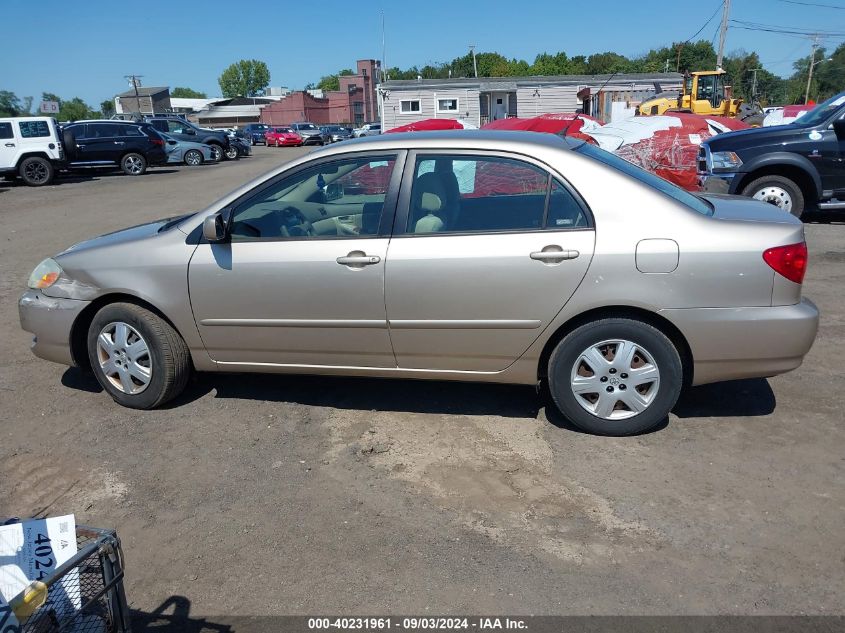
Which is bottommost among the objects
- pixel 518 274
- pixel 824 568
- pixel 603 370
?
pixel 824 568

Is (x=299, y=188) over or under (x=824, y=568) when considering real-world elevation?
over

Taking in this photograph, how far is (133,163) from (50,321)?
22.2 meters

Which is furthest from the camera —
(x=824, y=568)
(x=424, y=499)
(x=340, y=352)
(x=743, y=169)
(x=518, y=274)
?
(x=743, y=169)

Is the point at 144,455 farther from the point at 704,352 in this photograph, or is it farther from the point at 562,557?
the point at 704,352

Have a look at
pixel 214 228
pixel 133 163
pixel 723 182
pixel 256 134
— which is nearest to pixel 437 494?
pixel 214 228

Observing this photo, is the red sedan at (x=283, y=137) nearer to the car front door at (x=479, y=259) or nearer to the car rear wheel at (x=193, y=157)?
the car rear wheel at (x=193, y=157)

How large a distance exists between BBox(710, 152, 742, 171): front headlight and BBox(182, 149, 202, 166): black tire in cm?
2387

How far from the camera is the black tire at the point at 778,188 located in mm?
9695

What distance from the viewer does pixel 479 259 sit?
12.5 ft

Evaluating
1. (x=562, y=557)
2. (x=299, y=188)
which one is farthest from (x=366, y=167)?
(x=562, y=557)

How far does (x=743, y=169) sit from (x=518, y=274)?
7.40 meters

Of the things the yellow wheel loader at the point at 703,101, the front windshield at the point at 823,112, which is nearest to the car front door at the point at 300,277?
the front windshield at the point at 823,112

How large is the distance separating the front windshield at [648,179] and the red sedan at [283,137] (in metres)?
42.8

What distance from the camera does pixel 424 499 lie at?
3457mm
